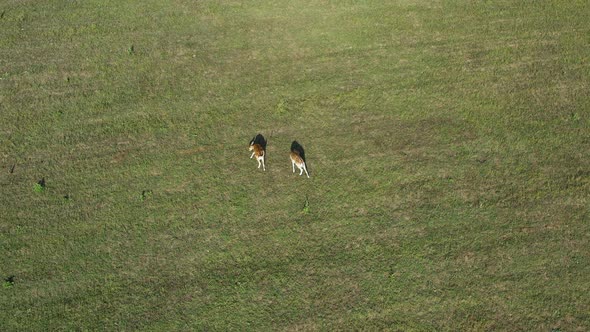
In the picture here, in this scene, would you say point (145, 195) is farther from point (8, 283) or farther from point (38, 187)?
point (8, 283)

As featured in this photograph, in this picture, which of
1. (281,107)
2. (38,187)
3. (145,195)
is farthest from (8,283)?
(281,107)

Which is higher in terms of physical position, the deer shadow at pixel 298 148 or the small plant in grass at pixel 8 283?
the deer shadow at pixel 298 148

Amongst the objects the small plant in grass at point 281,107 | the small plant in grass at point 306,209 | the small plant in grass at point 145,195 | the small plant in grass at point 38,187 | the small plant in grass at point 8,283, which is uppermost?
the small plant in grass at point 281,107

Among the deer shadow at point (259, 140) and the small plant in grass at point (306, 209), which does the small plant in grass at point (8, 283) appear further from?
the small plant in grass at point (306, 209)

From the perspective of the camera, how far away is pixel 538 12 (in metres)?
17.2

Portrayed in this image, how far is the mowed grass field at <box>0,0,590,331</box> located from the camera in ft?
33.2

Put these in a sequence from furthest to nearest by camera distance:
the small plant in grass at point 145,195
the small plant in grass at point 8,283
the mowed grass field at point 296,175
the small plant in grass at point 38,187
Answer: the small plant in grass at point 38,187 → the small plant in grass at point 145,195 → the small plant in grass at point 8,283 → the mowed grass field at point 296,175

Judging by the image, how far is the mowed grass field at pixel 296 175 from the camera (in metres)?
10.1

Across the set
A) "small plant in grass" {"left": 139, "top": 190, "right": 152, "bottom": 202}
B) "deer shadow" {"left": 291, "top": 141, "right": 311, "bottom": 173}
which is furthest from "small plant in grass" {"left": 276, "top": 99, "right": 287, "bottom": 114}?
"small plant in grass" {"left": 139, "top": 190, "right": 152, "bottom": 202}

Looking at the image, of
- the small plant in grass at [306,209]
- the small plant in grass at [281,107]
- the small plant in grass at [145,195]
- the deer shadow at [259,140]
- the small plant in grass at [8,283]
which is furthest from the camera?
the small plant in grass at [281,107]

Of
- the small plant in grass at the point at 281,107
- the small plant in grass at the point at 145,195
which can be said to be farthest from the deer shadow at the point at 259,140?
the small plant in grass at the point at 145,195

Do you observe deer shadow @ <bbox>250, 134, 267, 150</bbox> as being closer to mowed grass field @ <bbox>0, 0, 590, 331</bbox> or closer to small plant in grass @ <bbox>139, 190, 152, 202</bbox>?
mowed grass field @ <bbox>0, 0, 590, 331</bbox>

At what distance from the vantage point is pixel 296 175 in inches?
483

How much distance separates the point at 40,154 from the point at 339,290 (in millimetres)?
9314
